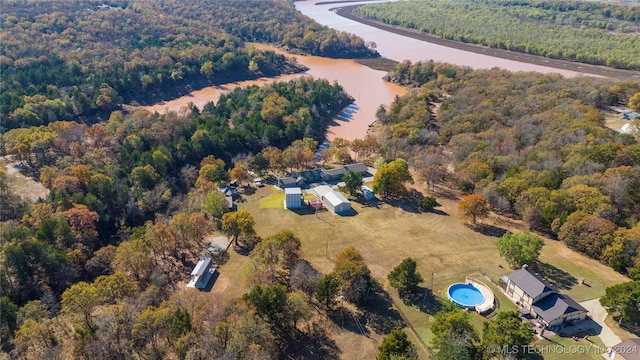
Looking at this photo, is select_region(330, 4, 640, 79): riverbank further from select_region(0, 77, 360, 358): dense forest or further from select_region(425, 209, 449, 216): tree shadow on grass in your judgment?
select_region(425, 209, 449, 216): tree shadow on grass

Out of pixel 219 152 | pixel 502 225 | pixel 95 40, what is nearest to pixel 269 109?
pixel 219 152

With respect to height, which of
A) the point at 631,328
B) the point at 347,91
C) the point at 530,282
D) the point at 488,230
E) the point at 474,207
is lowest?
the point at 347,91

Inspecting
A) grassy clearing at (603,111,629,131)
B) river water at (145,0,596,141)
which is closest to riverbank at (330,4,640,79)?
river water at (145,0,596,141)

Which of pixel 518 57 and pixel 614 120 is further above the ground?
pixel 614 120

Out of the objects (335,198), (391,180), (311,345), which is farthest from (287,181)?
(311,345)

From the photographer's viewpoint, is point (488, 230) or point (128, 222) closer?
point (488, 230)

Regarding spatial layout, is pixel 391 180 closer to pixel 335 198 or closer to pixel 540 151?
pixel 335 198

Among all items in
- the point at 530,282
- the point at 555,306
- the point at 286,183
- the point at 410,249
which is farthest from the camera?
the point at 286,183
